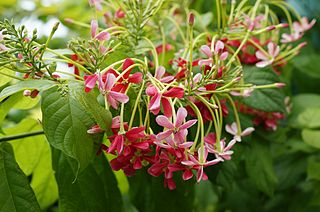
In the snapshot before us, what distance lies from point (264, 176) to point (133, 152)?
52 centimetres

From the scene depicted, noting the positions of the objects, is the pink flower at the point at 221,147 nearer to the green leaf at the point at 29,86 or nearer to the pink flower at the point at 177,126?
the pink flower at the point at 177,126

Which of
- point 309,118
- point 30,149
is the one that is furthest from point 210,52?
point 309,118

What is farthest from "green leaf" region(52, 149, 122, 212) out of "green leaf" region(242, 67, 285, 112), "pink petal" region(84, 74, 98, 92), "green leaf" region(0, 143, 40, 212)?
"green leaf" region(242, 67, 285, 112)

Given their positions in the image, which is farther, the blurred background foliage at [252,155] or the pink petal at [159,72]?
the blurred background foliage at [252,155]

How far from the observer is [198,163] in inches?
26.4

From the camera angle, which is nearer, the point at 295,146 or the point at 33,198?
the point at 33,198

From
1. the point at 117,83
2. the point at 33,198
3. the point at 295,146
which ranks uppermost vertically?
the point at 117,83

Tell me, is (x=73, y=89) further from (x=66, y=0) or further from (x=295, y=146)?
(x=66, y=0)

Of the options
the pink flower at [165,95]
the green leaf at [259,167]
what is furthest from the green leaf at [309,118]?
the pink flower at [165,95]

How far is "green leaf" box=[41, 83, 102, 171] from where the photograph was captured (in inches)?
25.9

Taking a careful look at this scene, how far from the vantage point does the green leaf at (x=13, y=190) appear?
2.42ft

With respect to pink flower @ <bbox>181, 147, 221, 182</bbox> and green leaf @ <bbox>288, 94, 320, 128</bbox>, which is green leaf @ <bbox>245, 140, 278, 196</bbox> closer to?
green leaf @ <bbox>288, 94, 320, 128</bbox>

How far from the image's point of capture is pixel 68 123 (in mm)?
665

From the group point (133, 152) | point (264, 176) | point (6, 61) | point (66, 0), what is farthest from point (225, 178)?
point (66, 0)
